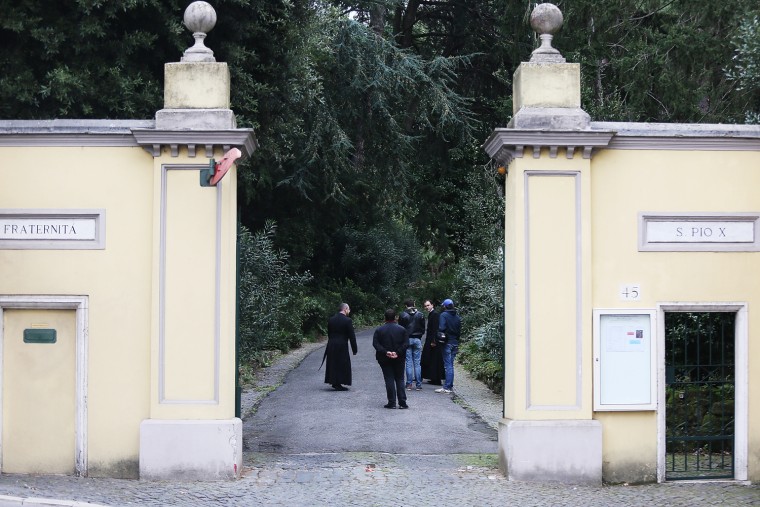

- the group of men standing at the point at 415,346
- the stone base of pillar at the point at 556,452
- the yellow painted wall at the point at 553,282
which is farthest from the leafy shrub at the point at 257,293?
the stone base of pillar at the point at 556,452

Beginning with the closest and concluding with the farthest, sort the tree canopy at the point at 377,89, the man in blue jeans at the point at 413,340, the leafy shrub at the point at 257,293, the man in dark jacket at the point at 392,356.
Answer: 1. the man in dark jacket at the point at 392,356
2. the tree canopy at the point at 377,89
3. the man in blue jeans at the point at 413,340
4. the leafy shrub at the point at 257,293

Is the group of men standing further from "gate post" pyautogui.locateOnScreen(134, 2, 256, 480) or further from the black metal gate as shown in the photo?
"gate post" pyautogui.locateOnScreen(134, 2, 256, 480)

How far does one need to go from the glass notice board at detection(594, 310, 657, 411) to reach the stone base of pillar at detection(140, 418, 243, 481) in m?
4.04

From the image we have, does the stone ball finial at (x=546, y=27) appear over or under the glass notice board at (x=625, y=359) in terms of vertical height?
over

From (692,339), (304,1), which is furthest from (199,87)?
(304,1)

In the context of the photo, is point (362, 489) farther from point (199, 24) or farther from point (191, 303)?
point (199, 24)

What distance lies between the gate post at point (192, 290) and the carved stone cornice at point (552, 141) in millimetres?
2793

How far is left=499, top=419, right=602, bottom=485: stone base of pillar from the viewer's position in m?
10.7

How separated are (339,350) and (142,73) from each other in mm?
6114

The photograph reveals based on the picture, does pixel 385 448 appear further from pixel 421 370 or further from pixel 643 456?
pixel 421 370

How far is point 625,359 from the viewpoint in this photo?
10.8 metres

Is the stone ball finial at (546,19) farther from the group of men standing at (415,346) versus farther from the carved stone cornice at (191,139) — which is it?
the group of men standing at (415,346)

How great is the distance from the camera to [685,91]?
22.3 meters

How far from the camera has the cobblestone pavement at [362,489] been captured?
32.0ft
